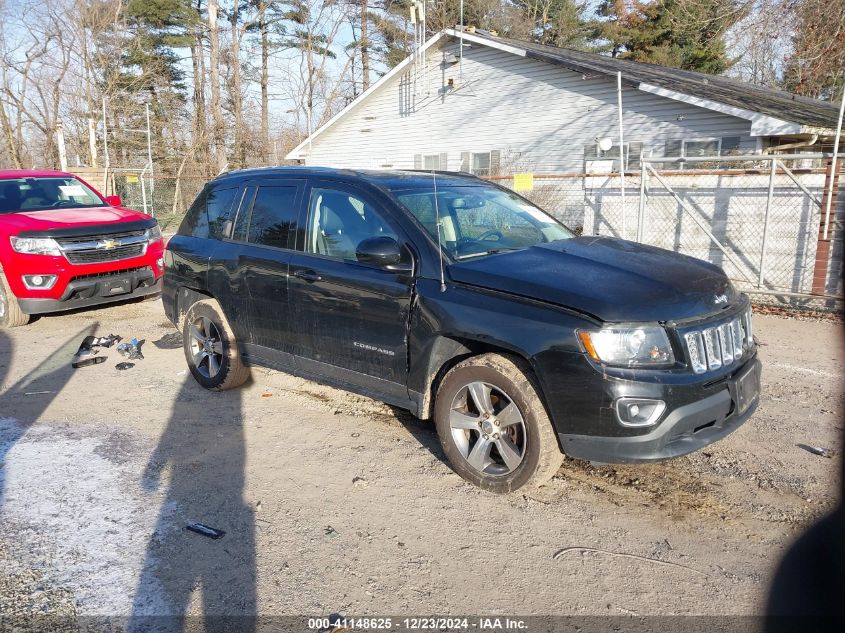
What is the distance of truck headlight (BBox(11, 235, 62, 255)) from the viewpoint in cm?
754

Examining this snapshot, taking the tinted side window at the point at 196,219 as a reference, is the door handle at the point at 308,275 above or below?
below

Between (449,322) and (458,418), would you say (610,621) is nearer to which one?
(458,418)

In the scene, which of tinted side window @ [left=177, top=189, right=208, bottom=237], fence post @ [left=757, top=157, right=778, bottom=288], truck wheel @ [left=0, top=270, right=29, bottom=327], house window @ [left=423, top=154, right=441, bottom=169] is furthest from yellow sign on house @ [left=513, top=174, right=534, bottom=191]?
house window @ [left=423, top=154, right=441, bottom=169]

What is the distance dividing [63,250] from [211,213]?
325 cm

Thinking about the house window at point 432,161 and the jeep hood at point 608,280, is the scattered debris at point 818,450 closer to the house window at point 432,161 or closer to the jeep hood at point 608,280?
the jeep hood at point 608,280

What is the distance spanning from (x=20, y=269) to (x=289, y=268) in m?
4.84

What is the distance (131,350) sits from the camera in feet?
21.8

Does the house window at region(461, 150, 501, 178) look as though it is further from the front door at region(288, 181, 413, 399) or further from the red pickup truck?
the front door at region(288, 181, 413, 399)

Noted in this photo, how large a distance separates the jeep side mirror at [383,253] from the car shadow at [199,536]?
5.20ft

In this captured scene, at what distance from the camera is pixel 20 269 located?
7.53 meters

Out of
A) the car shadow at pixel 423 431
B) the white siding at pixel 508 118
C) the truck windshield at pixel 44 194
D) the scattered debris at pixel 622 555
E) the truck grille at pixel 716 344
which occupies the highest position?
the white siding at pixel 508 118

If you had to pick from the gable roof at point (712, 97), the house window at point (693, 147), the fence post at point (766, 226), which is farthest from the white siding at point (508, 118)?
the fence post at point (766, 226)

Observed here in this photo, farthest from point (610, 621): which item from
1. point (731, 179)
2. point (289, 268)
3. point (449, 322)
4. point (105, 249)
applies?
point (731, 179)

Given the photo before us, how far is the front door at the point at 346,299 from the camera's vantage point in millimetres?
3994
